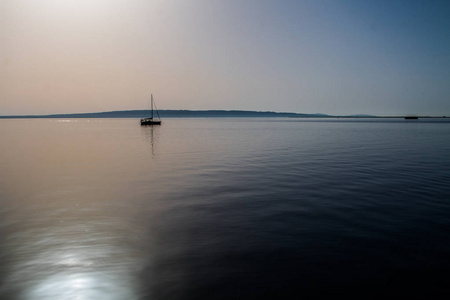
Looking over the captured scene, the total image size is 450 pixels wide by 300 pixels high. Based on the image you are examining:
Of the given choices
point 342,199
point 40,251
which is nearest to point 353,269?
point 342,199

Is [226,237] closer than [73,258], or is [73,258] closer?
[73,258]

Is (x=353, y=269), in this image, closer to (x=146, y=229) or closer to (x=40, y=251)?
(x=146, y=229)

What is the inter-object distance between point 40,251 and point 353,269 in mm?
9264

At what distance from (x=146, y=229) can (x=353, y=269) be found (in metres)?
6.95

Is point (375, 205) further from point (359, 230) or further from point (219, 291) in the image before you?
point (219, 291)

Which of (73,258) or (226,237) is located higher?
(226,237)

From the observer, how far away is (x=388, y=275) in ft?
22.5

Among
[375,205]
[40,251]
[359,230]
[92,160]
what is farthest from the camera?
[92,160]

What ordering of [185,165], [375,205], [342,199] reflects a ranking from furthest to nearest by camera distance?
[185,165] < [342,199] < [375,205]

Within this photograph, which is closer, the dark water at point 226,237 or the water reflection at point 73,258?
the water reflection at point 73,258

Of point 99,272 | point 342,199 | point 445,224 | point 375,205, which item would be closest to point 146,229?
point 99,272

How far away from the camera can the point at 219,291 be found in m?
6.27

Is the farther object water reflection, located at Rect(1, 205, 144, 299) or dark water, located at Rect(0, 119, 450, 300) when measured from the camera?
dark water, located at Rect(0, 119, 450, 300)

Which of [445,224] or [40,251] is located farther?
[445,224]
